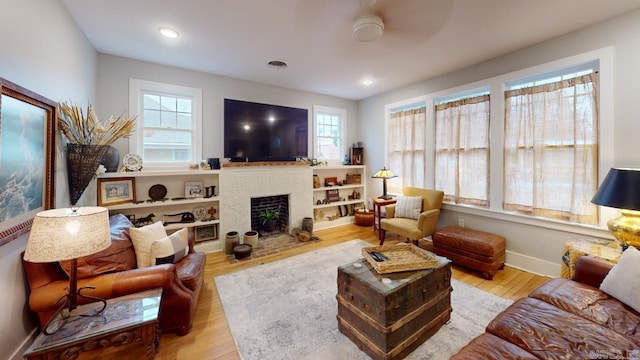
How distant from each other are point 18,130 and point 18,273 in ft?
2.93

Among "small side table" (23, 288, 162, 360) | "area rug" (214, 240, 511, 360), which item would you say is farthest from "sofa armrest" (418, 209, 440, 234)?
"small side table" (23, 288, 162, 360)

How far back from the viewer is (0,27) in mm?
1320

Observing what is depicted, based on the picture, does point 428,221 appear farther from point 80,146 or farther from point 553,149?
point 80,146

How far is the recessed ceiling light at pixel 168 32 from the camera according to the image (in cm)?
248

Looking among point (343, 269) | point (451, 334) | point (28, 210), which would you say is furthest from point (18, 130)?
point (451, 334)

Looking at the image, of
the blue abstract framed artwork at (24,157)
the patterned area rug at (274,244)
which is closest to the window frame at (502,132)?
the patterned area rug at (274,244)

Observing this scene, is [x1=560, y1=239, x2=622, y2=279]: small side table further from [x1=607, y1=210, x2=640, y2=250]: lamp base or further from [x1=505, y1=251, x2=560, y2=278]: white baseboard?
[x1=505, y1=251, x2=560, y2=278]: white baseboard

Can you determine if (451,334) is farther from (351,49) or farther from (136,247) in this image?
(351,49)

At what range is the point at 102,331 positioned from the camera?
1.25 meters

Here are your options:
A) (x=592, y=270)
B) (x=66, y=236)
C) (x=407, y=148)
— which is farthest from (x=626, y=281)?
(x=66, y=236)

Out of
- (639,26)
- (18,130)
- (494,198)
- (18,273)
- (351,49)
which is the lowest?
(18,273)

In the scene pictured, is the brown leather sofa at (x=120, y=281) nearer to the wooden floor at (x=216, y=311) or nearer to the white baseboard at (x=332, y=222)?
the wooden floor at (x=216, y=311)

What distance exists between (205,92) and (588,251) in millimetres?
4884

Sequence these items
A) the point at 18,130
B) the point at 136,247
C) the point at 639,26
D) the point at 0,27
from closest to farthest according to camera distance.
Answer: the point at 0,27
the point at 18,130
the point at 136,247
the point at 639,26
